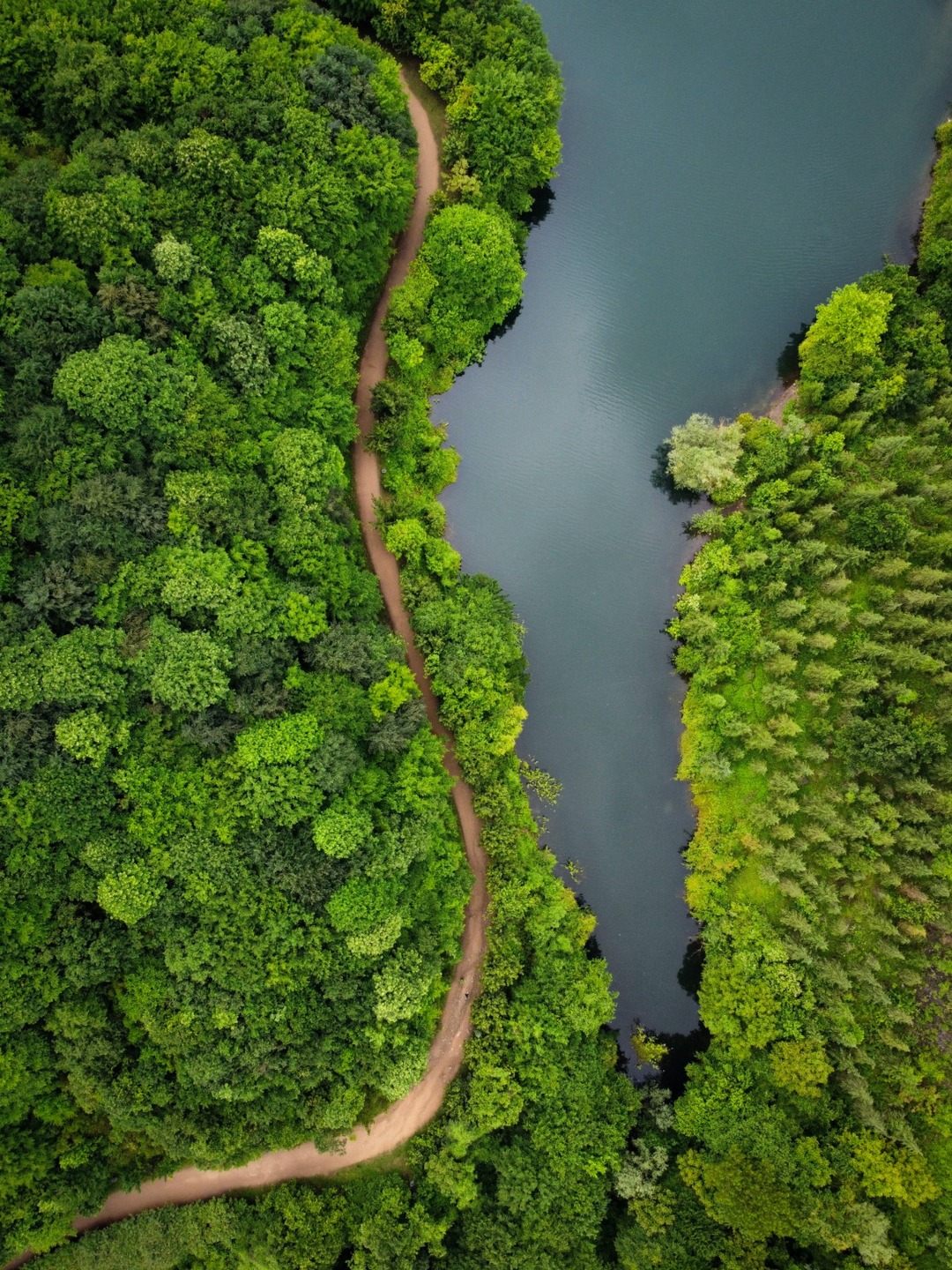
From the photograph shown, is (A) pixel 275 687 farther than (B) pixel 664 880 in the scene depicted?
No

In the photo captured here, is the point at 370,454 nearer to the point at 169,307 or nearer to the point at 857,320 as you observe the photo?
the point at 169,307

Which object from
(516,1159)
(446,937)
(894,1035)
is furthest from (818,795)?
(516,1159)

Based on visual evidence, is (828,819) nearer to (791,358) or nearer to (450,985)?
(450,985)

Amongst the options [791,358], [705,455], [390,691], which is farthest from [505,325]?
[390,691]

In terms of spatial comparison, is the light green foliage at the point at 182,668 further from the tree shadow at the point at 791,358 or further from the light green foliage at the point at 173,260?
the tree shadow at the point at 791,358

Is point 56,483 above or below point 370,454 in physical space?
below

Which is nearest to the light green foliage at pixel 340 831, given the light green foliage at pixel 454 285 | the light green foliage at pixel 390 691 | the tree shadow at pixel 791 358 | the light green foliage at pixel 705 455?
the light green foliage at pixel 390 691
